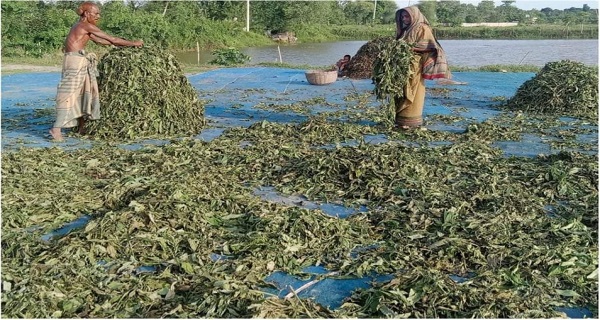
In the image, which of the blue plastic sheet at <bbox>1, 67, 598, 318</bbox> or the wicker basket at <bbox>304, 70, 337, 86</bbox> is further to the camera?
the wicker basket at <bbox>304, 70, 337, 86</bbox>

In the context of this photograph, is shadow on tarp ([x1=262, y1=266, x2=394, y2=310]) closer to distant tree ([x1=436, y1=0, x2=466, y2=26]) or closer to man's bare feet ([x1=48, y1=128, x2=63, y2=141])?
man's bare feet ([x1=48, y1=128, x2=63, y2=141])

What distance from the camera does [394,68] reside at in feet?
19.7

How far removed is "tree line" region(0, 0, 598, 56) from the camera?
783 inches

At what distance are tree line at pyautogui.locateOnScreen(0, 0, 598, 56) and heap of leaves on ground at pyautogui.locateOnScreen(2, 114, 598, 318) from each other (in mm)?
3356

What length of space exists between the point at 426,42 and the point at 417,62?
0.26m

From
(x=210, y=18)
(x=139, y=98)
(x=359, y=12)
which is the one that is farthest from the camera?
(x=359, y=12)

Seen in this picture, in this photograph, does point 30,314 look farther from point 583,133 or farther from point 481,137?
point 583,133

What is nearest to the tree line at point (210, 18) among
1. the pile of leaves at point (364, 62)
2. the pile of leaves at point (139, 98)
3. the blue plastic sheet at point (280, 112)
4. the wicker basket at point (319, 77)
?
the pile of leaves at point (139, 98)

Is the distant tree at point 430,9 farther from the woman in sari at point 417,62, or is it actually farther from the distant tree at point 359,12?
the woman in sari at point 417,62

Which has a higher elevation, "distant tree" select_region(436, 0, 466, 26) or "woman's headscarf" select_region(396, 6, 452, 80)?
"distant tree" select_region(436, 0, 466, 26)

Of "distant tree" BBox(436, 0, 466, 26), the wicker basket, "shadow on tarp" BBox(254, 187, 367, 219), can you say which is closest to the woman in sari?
"shadow on tarp" BBox(254, 187, 367, 219)

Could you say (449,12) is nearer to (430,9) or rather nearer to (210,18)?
(430,9)

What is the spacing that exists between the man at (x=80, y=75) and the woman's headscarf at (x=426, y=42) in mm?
3370

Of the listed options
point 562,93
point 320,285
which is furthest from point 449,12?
point 320,285
